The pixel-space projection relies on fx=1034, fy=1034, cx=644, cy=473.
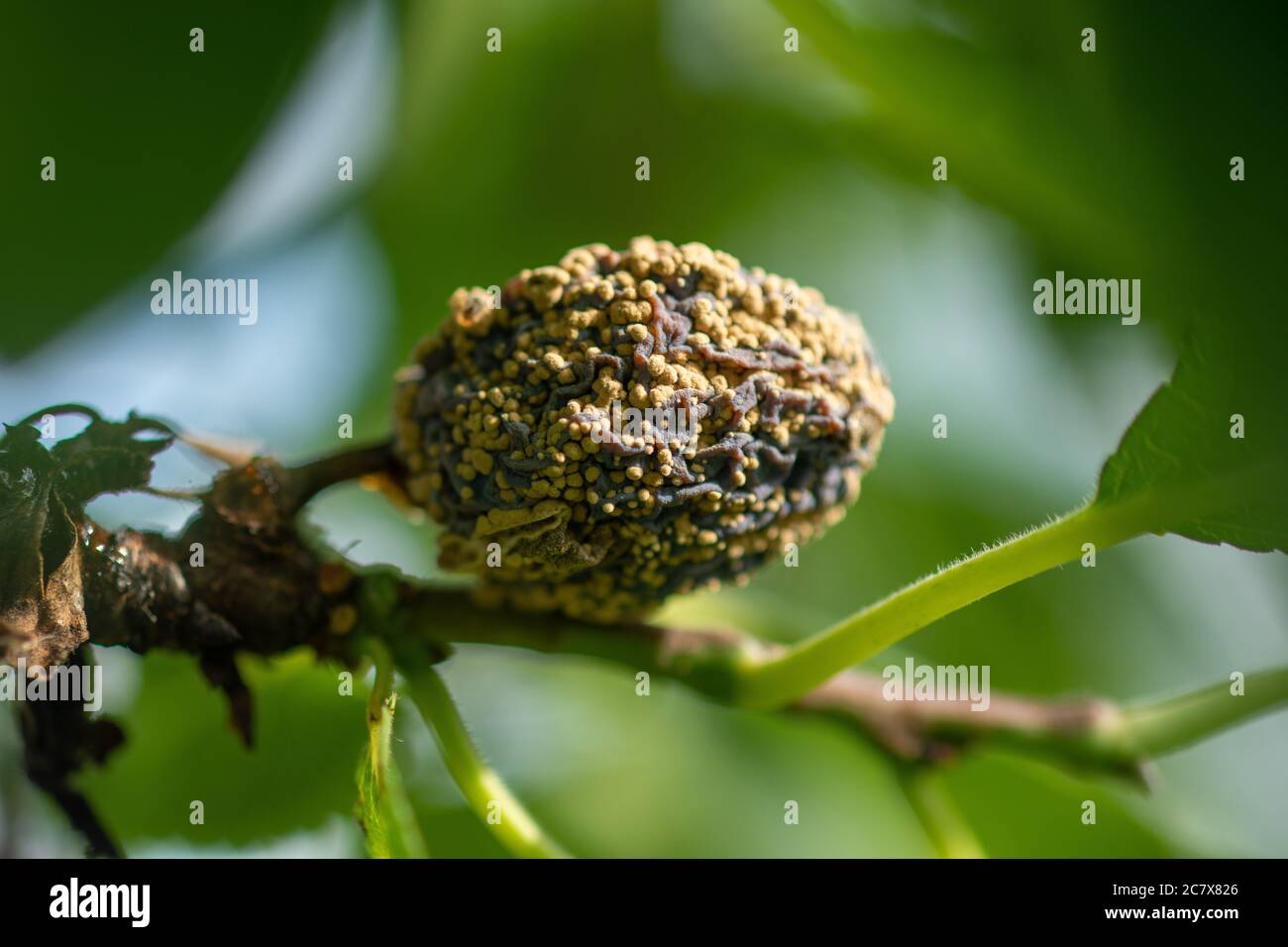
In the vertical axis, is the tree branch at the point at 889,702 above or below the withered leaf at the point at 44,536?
below

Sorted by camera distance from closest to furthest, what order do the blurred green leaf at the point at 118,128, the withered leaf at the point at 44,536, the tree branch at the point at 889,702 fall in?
the withered leaf at the point at 44,536 → the tree branch at the point at 889,702 → the blurred green leaf at the point at 118,128

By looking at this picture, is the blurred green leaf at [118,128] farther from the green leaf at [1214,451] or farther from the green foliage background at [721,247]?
the green leaf at [1214,451]

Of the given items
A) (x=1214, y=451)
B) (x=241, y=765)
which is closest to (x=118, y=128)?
(x=241, y=765)

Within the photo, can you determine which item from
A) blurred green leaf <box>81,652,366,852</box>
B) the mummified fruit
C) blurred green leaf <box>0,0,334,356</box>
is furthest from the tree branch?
blurred green leaf <box>0,0,334,356</box>

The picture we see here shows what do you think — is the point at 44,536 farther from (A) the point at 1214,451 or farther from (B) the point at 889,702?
(A) the point at 1214,451

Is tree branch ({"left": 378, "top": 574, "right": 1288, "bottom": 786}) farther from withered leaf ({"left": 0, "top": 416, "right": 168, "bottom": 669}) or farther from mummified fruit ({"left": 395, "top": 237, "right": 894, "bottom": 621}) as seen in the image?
withered leaf ({"left": 0, "top": 416, "right": 168, "bottom": 669})

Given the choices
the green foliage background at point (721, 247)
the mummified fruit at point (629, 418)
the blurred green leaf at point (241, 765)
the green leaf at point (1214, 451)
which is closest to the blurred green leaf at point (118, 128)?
the green foliage background at point (721, 247)
